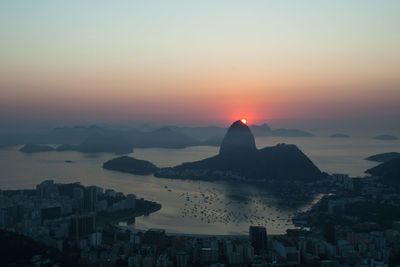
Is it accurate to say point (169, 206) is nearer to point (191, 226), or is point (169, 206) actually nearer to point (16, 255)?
point (191, 226)

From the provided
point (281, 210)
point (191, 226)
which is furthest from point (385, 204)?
point (191, 226)

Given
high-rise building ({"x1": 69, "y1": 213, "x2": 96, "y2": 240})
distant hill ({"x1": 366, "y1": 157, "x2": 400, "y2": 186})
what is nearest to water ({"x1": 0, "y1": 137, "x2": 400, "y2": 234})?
high-rise building ({"x1": 69, "y1": 213, "x2": 96, "y2": 240})

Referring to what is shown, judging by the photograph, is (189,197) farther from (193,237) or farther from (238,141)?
(238,141)

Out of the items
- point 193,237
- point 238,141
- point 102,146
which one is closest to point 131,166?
point 238,141

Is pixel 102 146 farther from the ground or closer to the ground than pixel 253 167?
farther from the ground

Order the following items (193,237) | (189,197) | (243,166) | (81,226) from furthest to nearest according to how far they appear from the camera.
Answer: (243,166), (189,197), (81,226), (193,237)

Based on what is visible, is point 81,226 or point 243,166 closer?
point 81,226
